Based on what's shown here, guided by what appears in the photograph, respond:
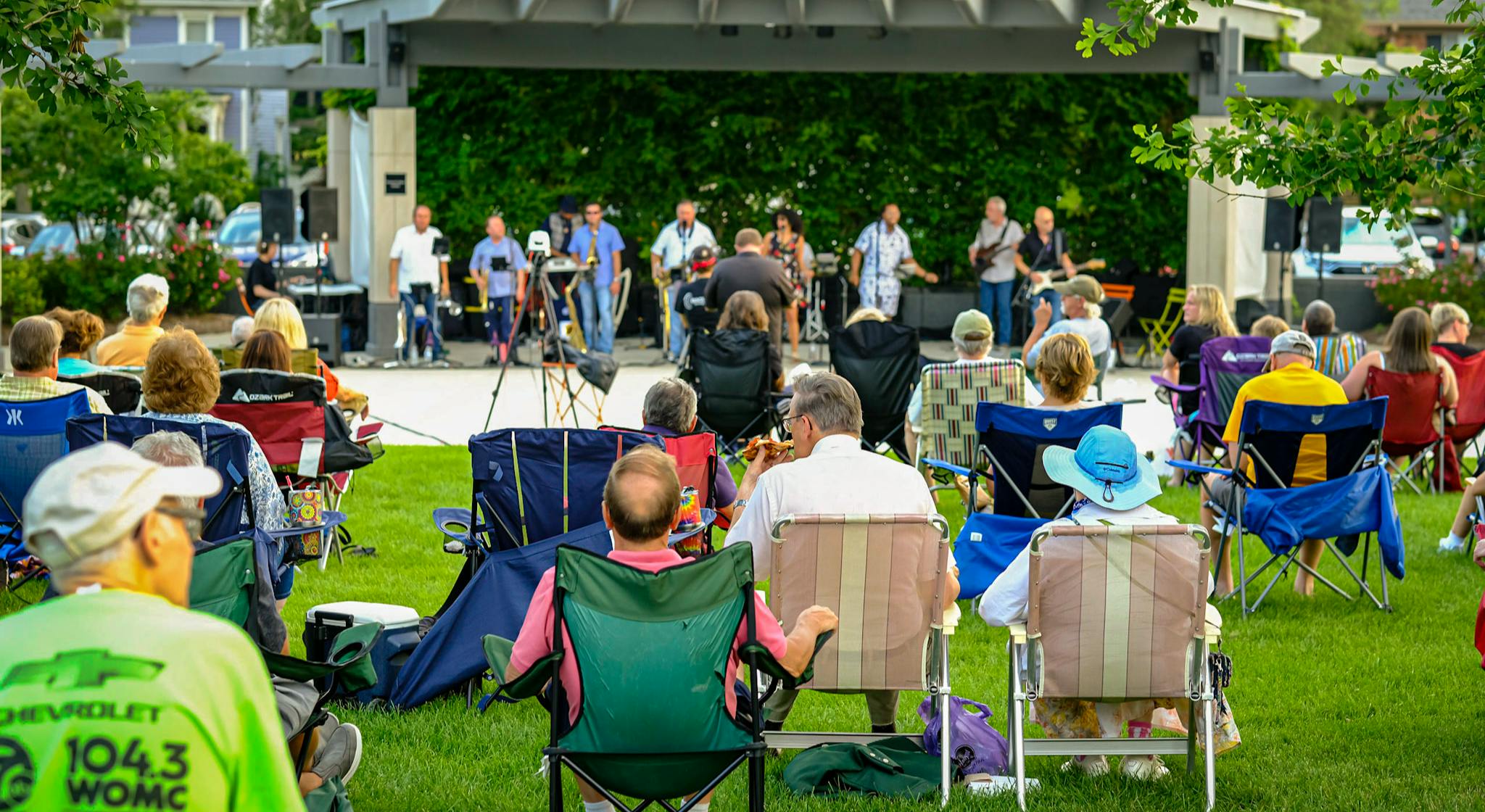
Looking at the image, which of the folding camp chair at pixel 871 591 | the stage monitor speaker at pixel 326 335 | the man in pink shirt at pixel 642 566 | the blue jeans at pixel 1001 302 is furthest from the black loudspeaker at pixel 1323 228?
the man in pink shirt at pixel 642 566

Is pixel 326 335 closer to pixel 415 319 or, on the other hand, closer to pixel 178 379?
pixel 415 319

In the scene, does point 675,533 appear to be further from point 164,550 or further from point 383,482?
point 383,482

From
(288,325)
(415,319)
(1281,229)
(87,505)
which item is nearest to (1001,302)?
(1281,229)

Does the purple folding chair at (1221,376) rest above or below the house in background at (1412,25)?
below

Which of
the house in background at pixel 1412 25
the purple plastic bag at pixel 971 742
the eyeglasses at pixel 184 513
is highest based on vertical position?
the house in background at pixel 1412 25

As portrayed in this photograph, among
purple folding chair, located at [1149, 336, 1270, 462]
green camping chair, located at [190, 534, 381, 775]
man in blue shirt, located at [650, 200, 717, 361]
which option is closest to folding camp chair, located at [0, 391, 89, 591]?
green camping chair, located at [190, 534, 381, 775]

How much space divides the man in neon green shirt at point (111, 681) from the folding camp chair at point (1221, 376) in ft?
22.4

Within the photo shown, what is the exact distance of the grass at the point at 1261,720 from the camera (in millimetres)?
4430

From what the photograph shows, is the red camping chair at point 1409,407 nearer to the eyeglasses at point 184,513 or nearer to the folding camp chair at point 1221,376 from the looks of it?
the folding camp chair at point 1221,376

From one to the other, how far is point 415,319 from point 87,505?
1400 cm

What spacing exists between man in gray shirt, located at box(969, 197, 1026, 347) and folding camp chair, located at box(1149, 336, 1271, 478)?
26.0ft

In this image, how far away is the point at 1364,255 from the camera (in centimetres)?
2267

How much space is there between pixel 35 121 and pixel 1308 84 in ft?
53.1

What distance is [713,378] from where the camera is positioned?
8828 mm
